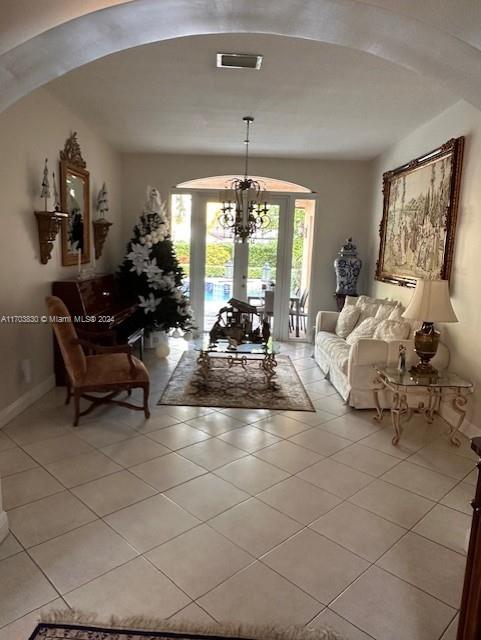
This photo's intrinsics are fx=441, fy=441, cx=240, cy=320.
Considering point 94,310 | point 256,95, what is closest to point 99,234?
point 94,310

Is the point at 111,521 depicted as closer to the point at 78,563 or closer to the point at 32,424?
the point at 78,563

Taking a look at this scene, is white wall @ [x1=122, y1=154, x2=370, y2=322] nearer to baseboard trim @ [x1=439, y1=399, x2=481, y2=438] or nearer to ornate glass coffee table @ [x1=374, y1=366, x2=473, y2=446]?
baseboard trim @ [x1=439, y1=399, x2=481, y2=438]

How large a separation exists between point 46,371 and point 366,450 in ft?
9.77

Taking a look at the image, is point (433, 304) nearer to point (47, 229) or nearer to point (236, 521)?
point (236, 521)

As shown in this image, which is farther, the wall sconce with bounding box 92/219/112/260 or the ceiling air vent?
the wall sconce with bounding box 92/219/112/260

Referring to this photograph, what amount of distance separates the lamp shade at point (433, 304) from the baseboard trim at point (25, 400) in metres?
3.22

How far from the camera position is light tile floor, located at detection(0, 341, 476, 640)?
1.81 metres

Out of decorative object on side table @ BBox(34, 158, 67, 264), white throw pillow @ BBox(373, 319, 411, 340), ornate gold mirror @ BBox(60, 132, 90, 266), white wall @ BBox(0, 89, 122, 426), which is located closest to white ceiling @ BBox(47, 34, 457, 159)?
white wall @ BBox(0, 89, 122, 426)

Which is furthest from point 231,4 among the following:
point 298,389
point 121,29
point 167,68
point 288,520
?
point 298,389

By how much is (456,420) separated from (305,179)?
13.6 feet

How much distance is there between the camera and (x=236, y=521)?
235cm

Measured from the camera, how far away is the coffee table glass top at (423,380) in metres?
3.26

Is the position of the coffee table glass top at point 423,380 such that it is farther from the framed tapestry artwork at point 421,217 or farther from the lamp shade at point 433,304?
the framed tapestry artwork at point 421,217

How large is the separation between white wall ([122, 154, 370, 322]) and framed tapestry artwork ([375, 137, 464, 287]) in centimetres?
96
